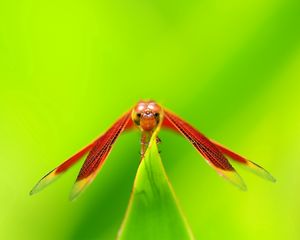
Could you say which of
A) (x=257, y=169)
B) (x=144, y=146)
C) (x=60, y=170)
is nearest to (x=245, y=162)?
(x=257, y=169)

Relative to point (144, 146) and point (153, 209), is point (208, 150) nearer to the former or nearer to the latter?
point (144, 146)

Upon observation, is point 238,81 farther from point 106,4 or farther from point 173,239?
point 173,239

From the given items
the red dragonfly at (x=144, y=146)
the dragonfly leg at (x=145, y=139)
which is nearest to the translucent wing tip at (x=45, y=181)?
the red dragonfly at (x=144, y=146)

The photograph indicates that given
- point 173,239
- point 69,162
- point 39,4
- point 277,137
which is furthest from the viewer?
point 39,4

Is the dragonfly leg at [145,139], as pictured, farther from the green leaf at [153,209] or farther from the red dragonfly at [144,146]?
the green leaf at [153,209]

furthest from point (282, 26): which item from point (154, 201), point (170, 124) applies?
point (154, 201)

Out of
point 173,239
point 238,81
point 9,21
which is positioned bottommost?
point 173,239

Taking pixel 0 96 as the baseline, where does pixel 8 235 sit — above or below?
below

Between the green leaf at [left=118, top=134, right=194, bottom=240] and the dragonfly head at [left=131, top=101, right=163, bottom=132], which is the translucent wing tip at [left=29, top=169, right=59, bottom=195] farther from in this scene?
the green leaf at [left=118, top=134, right=194, bottom=240]
